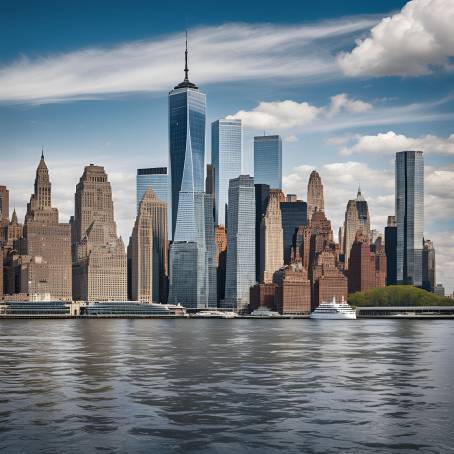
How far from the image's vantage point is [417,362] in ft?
415

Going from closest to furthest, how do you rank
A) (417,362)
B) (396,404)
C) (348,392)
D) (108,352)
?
1. (396,404)
2. (348,392)
3. (417,362)
4. (108,352)

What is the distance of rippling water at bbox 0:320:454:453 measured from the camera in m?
63.0

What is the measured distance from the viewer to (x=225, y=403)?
80562mm

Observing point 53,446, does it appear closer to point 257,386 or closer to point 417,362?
point 257,386

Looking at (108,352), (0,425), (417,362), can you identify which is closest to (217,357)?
(108,352)

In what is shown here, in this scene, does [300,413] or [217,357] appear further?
[217,357]

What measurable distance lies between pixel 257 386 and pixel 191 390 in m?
7.62

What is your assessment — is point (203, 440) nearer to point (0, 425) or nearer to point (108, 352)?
point (0, 425)

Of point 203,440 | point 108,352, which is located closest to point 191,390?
point 203,440

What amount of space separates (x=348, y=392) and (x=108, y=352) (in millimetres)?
64293

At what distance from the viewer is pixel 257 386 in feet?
307

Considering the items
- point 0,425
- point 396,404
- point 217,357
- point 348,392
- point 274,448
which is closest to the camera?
point 274,448

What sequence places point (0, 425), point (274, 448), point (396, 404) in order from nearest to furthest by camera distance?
point (274, 448), point (0, 425), point (396, 404)

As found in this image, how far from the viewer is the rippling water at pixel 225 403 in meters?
63.0
